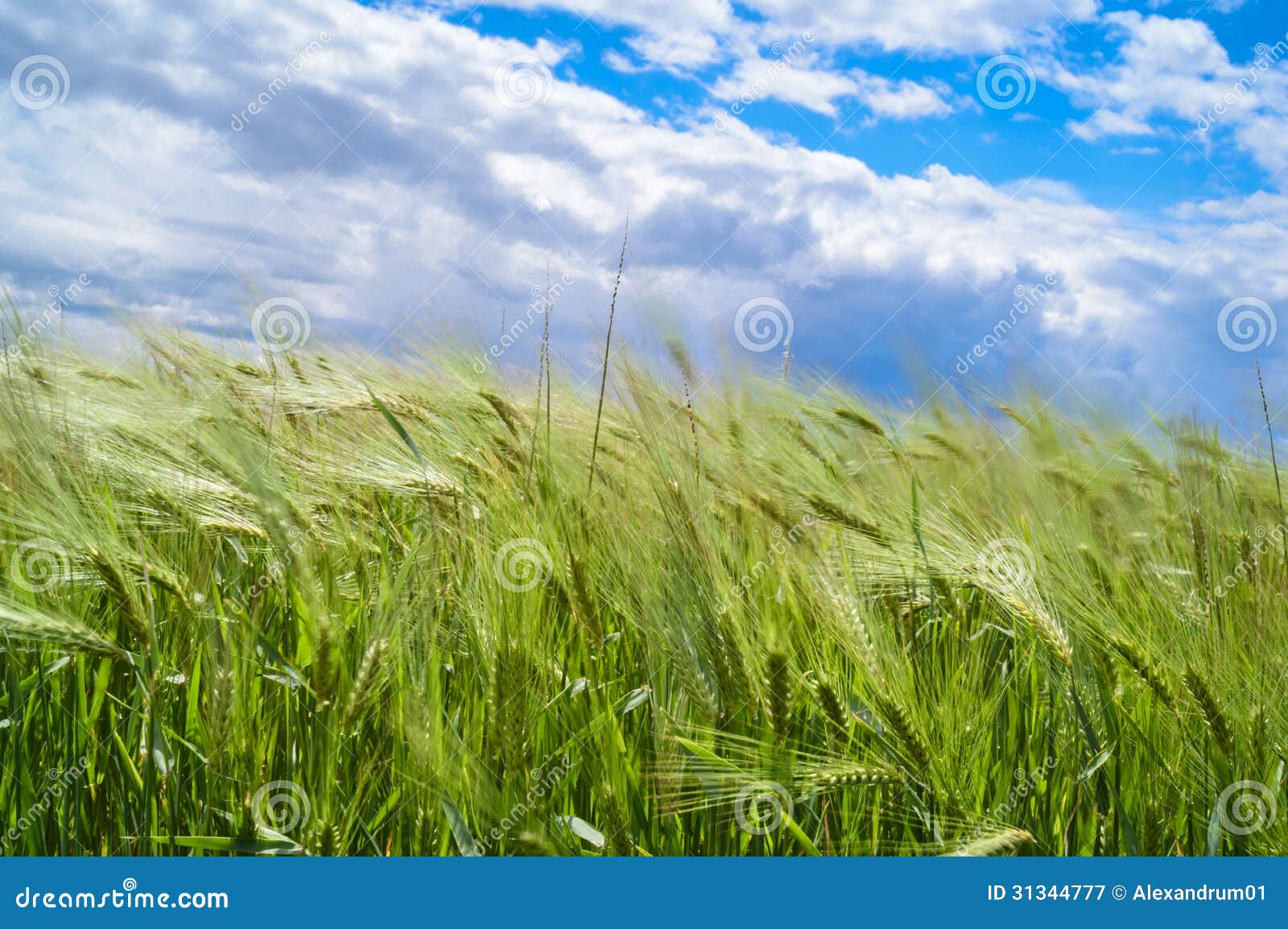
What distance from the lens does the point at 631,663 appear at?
5.42 ft

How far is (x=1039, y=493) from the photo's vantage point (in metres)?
1.86

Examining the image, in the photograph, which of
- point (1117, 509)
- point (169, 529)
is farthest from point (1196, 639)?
point (169, 529)

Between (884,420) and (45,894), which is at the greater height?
(884,420)

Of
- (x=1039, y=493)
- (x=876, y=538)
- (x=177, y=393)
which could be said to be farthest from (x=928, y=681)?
(x=177, y=393)

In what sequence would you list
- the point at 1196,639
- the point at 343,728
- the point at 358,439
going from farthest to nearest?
the point at 358,439
the point at 1196,639
the point at 343,728

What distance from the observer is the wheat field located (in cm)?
122

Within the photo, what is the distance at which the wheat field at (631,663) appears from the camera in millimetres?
1220

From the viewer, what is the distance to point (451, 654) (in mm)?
1537

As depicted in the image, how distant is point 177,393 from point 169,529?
2.81ft

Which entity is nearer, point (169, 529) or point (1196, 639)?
point (1196, 639)

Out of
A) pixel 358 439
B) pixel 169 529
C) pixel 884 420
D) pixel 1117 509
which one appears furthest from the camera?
pixel 884 420

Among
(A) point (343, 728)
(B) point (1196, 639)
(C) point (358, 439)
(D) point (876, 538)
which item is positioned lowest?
(A) point (343, 728)

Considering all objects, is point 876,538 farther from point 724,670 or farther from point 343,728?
point 343,728

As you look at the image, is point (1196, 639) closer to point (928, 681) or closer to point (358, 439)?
point (928, 681)
